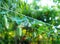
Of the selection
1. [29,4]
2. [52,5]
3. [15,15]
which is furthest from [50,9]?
[15,15]

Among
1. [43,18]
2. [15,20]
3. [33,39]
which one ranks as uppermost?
[15,20]

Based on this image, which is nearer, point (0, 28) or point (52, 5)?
point (0, 28)

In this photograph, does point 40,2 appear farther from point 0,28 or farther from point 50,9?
point 0,28

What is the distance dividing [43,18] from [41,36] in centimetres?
27

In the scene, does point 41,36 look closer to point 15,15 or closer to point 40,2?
point 40,2

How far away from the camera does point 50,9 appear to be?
287cm

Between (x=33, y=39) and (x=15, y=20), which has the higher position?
(x=15, y=20)

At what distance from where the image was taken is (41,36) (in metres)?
2.78

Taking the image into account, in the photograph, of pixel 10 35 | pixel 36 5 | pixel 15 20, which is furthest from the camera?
pixel 36 5

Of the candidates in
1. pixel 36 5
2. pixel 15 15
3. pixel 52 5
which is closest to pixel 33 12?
pixel 36 5

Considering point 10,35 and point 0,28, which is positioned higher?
point 0,28

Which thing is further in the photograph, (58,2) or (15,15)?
(58,2)

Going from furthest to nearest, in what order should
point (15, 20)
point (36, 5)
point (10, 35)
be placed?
point (36, 5), point (10, 35), point (15, 20)

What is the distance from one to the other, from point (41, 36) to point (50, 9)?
1.33 feet
